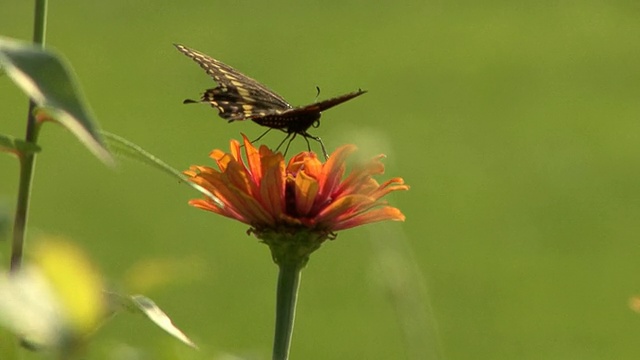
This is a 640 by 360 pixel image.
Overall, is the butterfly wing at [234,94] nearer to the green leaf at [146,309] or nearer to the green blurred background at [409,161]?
the green leaf at [146,309]

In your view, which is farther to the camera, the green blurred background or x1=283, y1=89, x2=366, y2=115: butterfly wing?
the green blurred background

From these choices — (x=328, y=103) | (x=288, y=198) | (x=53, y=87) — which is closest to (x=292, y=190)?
(x=288, y=198)

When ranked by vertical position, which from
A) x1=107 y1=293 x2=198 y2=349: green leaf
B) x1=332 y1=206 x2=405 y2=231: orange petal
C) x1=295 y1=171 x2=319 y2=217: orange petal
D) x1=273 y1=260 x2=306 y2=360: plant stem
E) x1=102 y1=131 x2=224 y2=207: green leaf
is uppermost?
x1=102 y1=131 x2=224 y2=207: green leaf

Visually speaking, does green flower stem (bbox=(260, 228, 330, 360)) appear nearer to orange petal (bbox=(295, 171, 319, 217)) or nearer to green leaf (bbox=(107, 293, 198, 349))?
orange petal (bbox=(295, 171, 319, 217))

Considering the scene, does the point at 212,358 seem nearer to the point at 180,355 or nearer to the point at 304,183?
the point at 180,355

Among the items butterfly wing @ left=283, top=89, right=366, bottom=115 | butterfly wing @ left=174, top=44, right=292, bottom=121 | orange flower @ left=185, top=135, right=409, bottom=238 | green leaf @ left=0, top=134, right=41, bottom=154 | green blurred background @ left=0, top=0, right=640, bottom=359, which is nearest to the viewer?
green leaf @ left=0, top=134, right=41, bottom=154

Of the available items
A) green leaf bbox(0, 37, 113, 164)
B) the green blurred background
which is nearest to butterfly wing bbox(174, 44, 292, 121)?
green leaf bbox(0, 37, 113, 164)

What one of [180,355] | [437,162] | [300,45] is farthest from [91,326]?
[300,45]
